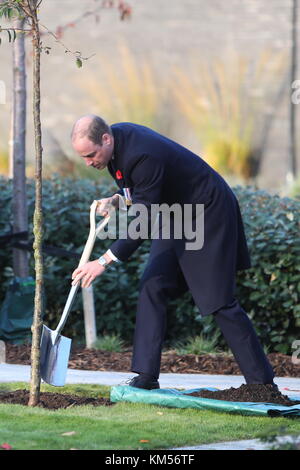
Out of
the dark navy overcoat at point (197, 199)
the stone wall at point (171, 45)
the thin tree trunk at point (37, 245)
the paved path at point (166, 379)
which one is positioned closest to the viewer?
the thin tree trunk at point (37, 245)

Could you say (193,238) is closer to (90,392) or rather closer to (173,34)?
(90,392)

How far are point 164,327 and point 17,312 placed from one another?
2.22 meters

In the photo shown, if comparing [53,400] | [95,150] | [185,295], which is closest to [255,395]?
[53,400]

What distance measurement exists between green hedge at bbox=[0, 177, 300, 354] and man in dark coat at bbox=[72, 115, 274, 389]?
1.52 metres

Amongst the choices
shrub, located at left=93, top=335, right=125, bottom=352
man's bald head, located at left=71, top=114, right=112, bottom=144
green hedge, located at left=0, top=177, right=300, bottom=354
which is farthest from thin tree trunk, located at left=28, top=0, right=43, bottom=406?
green hedge, located at left=0, top=177, right=300, bottom=354

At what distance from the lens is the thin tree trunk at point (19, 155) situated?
7.71m

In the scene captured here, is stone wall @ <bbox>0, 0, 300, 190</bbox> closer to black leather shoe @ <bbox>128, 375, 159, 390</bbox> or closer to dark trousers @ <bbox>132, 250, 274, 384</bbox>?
dark trousers @ <bbox>132, 250, 274, 384</bbox>

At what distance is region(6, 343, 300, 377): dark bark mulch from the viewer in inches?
272

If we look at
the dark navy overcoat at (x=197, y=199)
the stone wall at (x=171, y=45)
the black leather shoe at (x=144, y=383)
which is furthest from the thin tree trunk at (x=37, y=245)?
the stone wall at (x=171, y=45)

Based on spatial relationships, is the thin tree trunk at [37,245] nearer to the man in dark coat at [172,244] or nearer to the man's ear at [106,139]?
the man in dark coat at [172,244]

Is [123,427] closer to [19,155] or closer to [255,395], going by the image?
[255,395]

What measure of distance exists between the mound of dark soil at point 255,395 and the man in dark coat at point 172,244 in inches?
2.1

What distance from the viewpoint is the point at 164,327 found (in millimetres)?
5613
